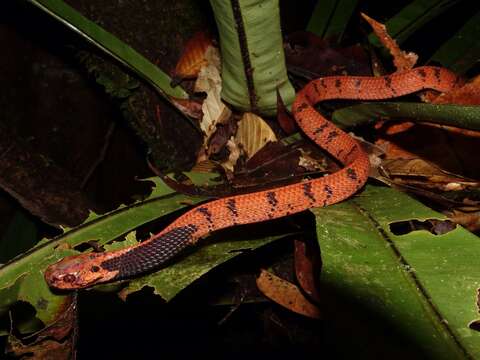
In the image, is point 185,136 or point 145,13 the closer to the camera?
point 145,13

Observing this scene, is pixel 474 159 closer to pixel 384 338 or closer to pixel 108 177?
pixel 384 338

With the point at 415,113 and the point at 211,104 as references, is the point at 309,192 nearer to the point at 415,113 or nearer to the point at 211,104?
the point at 415,113

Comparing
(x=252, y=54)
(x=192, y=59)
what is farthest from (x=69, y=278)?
(x=192, y=59)

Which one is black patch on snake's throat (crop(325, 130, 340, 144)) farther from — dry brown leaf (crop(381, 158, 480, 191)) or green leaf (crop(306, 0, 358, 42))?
green leaf (crop(306, 0, 358, 42))

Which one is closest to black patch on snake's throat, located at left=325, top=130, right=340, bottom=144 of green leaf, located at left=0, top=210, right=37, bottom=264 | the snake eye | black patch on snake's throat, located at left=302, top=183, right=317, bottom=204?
black patch on snake's throat, located at left=302, top=183, right=317, bottom=204

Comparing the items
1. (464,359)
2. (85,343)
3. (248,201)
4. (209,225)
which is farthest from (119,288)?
(464,359)

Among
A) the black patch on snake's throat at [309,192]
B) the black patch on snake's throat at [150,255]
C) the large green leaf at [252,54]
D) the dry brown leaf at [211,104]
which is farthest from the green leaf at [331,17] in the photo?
the black patch on snake's throat at [150,255]
